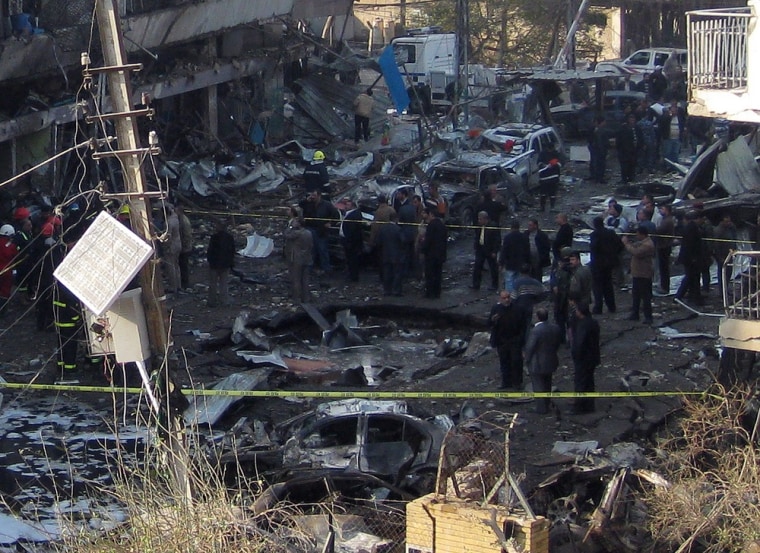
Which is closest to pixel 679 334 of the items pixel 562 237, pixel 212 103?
pixel 562 237

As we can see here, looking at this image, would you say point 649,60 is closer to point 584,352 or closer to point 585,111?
point 585,111

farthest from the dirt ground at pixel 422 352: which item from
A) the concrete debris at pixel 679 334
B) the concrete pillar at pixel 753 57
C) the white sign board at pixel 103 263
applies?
the white sign board at pixel 103 263

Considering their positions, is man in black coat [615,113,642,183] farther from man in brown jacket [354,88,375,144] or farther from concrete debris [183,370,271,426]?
concrete debris [183,370,271,426]

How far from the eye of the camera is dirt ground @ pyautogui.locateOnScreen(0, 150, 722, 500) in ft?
47.3

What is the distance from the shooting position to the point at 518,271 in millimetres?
18266

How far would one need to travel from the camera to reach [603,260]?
18141mm

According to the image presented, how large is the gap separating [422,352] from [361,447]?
17.9 feet

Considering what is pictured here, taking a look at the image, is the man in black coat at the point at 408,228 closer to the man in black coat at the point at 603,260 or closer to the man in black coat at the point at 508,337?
the man in black coat at the point at 603,260

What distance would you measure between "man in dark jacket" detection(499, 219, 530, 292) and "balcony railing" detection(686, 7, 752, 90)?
4.62 m

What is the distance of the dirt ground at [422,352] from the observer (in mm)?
14422

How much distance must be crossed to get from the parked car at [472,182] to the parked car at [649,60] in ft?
45.5

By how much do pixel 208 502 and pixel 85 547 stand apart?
0.86 m

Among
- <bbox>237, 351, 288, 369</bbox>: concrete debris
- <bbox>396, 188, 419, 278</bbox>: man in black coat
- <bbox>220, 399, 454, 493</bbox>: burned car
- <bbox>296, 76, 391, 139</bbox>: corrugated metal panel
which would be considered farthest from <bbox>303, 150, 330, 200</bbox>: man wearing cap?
<bbox>220, 399, 454, 493</bbox>: burned car

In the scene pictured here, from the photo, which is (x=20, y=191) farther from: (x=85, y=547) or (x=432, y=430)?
(x=85, y=547)
